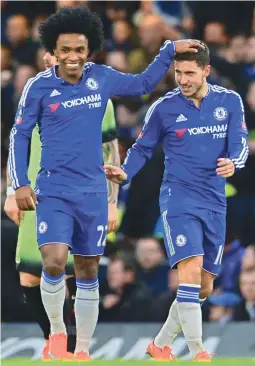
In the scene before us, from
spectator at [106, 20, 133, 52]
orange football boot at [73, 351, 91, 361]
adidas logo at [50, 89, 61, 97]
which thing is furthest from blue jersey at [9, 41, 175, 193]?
spectator at [106, 20, 133, 52]

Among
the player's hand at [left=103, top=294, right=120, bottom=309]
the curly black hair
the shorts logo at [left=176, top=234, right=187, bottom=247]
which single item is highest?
the curly black hair

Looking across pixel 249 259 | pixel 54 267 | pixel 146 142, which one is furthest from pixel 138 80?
pixel 249 259

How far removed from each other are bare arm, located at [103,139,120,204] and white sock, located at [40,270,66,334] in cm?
98

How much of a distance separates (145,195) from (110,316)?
1.24 meters

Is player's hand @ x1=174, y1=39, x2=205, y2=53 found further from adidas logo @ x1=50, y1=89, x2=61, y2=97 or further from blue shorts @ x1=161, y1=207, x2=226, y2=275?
blue shorts @ x1=161, y1=207, x2=226, y2=275

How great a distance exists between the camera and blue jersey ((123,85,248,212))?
9.63 metres

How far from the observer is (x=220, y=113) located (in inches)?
382

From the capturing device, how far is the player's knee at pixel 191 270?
942 cm

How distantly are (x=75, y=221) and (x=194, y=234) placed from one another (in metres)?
0.86

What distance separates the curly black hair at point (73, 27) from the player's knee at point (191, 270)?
164cm

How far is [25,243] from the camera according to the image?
10438mm

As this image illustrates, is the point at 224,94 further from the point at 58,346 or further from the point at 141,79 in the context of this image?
the point at 58,346

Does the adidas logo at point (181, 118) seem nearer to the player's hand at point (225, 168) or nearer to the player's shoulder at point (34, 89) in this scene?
the player's hand at point (225, 168)

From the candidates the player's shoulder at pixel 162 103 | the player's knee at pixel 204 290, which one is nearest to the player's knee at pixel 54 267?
the player's knee at pixel 204 290
